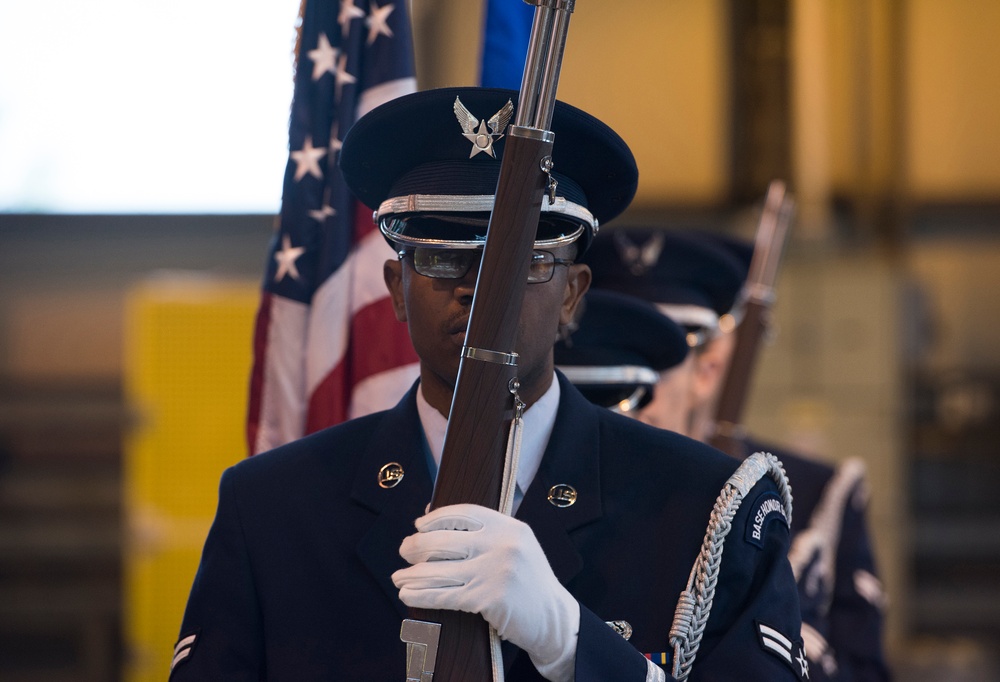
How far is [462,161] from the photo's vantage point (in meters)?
1.55

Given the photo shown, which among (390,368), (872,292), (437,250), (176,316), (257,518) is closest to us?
(437,250)

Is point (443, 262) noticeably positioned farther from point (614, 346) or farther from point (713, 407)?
point (713, 407)

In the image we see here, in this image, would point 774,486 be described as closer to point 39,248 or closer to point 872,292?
point 872,292

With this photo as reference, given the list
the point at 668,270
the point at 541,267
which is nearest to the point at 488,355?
the point at 541,267

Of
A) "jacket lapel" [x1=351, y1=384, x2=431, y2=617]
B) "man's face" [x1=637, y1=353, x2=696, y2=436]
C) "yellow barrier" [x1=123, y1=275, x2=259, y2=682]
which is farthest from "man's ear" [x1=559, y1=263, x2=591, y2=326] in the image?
"yellow barrier" [x1=123, y1=275, x2=259, y2=682]

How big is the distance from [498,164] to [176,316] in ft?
14.9

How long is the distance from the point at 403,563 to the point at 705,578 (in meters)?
0.35

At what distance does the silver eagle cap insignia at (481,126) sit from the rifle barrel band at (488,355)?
0.28m

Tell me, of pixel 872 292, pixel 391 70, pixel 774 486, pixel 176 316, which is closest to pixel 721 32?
pixel 872 292

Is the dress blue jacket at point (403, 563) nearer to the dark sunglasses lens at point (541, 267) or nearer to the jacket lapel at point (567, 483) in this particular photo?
the jacket lapel at point (567, 483)

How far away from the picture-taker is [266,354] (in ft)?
7.66

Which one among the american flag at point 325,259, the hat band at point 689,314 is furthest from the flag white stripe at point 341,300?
the hat band at point 689,314

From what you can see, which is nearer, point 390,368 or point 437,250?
point 437,250

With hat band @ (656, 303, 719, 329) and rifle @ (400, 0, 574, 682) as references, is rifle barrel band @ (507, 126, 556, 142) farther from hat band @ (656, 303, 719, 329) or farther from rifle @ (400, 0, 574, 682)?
hat band @ (656, 303, 719, 329)
